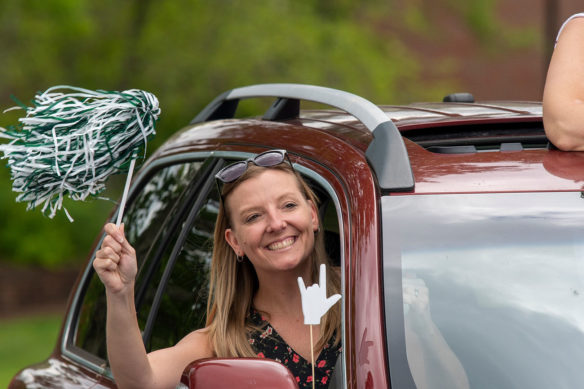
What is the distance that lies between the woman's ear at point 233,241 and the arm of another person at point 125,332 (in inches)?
12.2

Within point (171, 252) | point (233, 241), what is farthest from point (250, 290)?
point (171, 252)

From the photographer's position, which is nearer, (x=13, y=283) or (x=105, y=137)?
(x=105, y=137)

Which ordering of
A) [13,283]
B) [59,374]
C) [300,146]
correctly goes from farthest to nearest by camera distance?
1. [13,283]
2. [59,374]
3. [300,146]

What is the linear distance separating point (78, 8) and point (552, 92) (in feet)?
40.1

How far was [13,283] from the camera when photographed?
16297 millimetres

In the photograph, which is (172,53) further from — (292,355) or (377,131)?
(377,131)

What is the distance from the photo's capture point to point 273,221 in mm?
2803

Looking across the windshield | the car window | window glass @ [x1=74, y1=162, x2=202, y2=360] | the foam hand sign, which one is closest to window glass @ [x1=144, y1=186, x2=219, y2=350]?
the car window

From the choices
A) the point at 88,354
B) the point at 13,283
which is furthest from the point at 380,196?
the point at 13,283

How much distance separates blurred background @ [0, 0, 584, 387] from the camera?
1472 cm

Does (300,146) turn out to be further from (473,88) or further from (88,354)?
(473,88)

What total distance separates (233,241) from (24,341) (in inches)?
461

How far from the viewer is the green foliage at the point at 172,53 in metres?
14.7

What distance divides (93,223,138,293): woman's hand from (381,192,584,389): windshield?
28.9 inches
